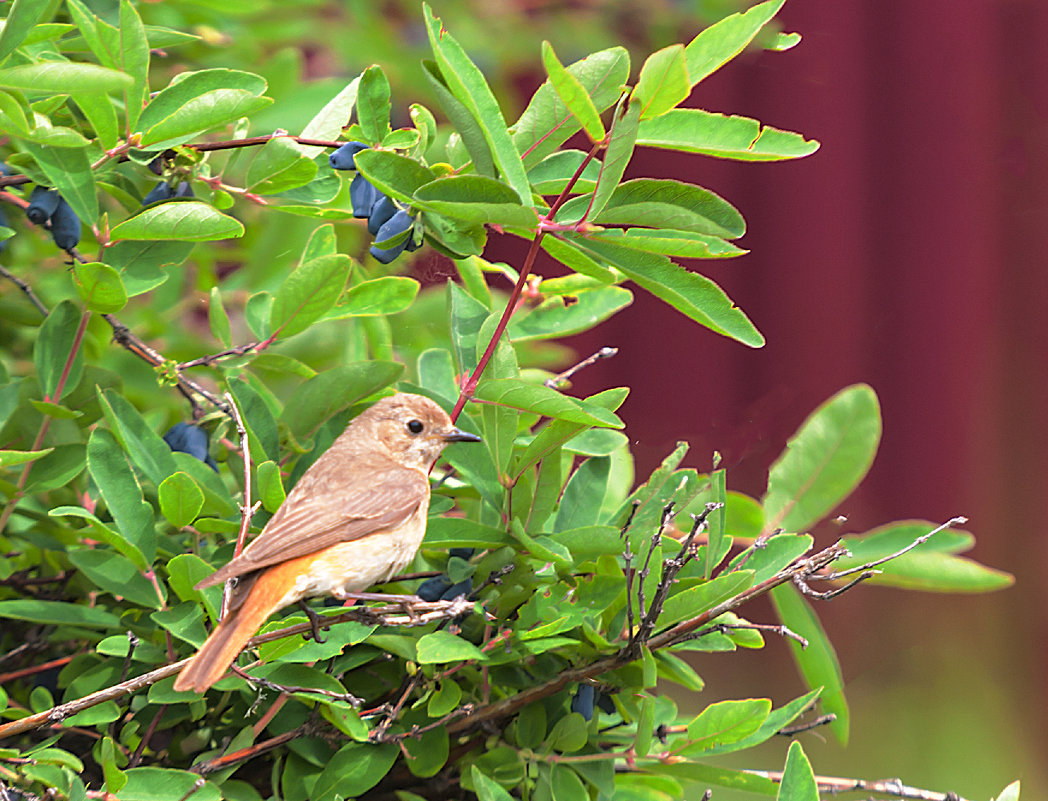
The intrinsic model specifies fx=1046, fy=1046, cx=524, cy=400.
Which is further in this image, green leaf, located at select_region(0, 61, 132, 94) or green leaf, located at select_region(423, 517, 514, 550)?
green leaf, located at select_region(423, 517, 514, 550)

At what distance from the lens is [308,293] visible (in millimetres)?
809

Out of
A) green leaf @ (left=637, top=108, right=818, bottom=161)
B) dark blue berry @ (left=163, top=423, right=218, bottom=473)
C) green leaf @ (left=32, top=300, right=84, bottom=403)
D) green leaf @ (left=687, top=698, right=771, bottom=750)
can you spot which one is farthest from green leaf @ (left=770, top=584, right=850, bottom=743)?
green leaf @ (left=32, top=300, right=84, bottom=403)

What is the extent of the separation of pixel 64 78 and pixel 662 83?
1.17 feet

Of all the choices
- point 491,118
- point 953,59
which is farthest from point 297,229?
point 953,59

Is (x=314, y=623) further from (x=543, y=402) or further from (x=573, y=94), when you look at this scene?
(x=573, y=94)

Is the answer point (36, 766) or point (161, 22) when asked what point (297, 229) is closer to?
point (161, 22)

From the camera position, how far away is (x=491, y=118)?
637mm

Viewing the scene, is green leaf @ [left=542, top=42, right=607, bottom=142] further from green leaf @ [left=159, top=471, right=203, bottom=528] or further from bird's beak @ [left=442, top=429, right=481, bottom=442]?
green leaf @ [left=159, top=471, right=203, bottom=528]

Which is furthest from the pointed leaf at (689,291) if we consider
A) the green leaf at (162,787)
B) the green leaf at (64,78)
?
the green leaf at (162,787)

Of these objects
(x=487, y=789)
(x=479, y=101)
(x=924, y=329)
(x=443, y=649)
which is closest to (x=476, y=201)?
(x=479, y=101)

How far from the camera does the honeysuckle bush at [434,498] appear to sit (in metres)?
0.64

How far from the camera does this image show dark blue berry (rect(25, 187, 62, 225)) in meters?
0.82

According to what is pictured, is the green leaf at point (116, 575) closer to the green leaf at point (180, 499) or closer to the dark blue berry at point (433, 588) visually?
the green leaf at point (180, 499)

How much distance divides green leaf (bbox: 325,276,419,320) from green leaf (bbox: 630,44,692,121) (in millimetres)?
275
